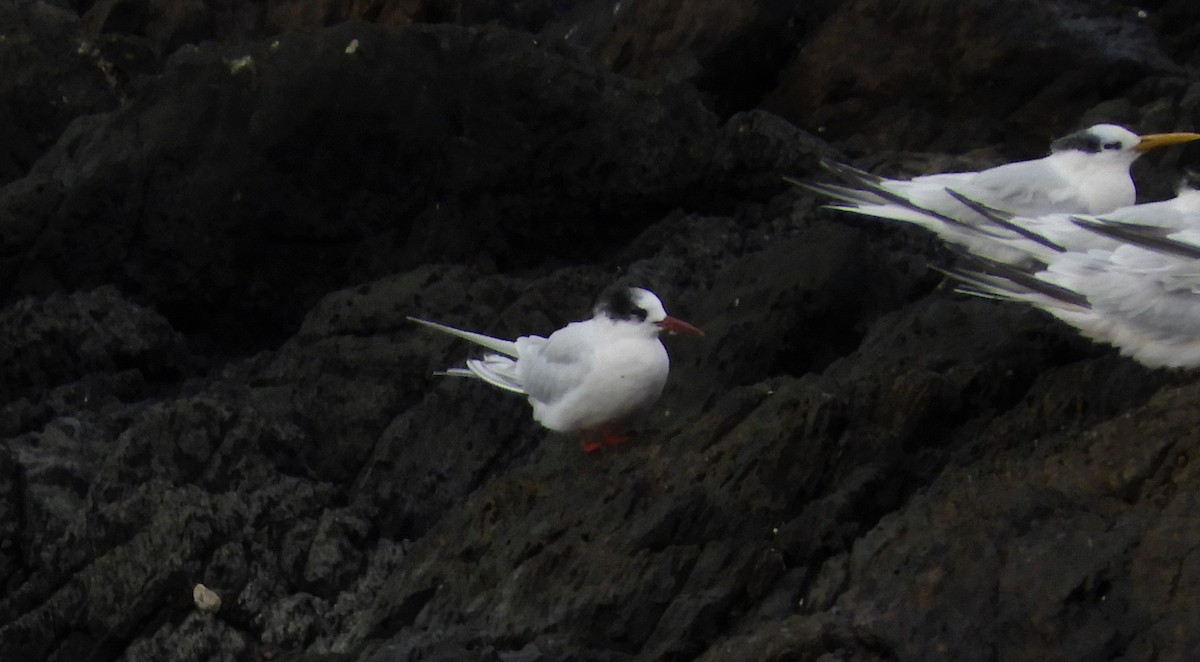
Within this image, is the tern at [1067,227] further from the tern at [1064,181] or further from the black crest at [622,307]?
the black crest at [622,307]

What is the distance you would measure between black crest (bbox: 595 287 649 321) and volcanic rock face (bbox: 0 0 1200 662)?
1.59 feet

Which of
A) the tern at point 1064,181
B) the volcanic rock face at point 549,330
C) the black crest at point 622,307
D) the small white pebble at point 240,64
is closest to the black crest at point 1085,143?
the tern at point 1064,181

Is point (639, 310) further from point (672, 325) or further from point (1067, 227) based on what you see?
point (1067, 227)

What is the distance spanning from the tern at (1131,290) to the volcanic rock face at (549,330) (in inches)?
6.7

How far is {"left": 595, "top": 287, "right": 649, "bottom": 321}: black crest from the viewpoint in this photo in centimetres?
742

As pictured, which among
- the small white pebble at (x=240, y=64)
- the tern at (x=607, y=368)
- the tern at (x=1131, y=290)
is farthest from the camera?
the small white pebble at (x=240, y=64)

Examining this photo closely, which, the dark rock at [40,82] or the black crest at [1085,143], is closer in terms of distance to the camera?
the black crest at [1085,143]

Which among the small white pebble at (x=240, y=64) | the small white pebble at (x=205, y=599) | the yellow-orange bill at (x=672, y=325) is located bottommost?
the small white pebble at (x=205, y=599)

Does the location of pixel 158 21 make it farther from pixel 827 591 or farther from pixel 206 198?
pixel 827 591

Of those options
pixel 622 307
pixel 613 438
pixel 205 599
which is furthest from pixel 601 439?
pixel 205 599

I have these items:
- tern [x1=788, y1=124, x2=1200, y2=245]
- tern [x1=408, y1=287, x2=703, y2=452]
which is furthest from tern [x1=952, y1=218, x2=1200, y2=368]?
tern [x1=788, y1=124, x2=1200, y2=245]

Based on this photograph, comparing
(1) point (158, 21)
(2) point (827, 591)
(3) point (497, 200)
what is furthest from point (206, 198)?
(2) point (827, 591)

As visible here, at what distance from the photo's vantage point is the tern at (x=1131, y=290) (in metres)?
6.35

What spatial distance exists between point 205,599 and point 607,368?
1949mm
